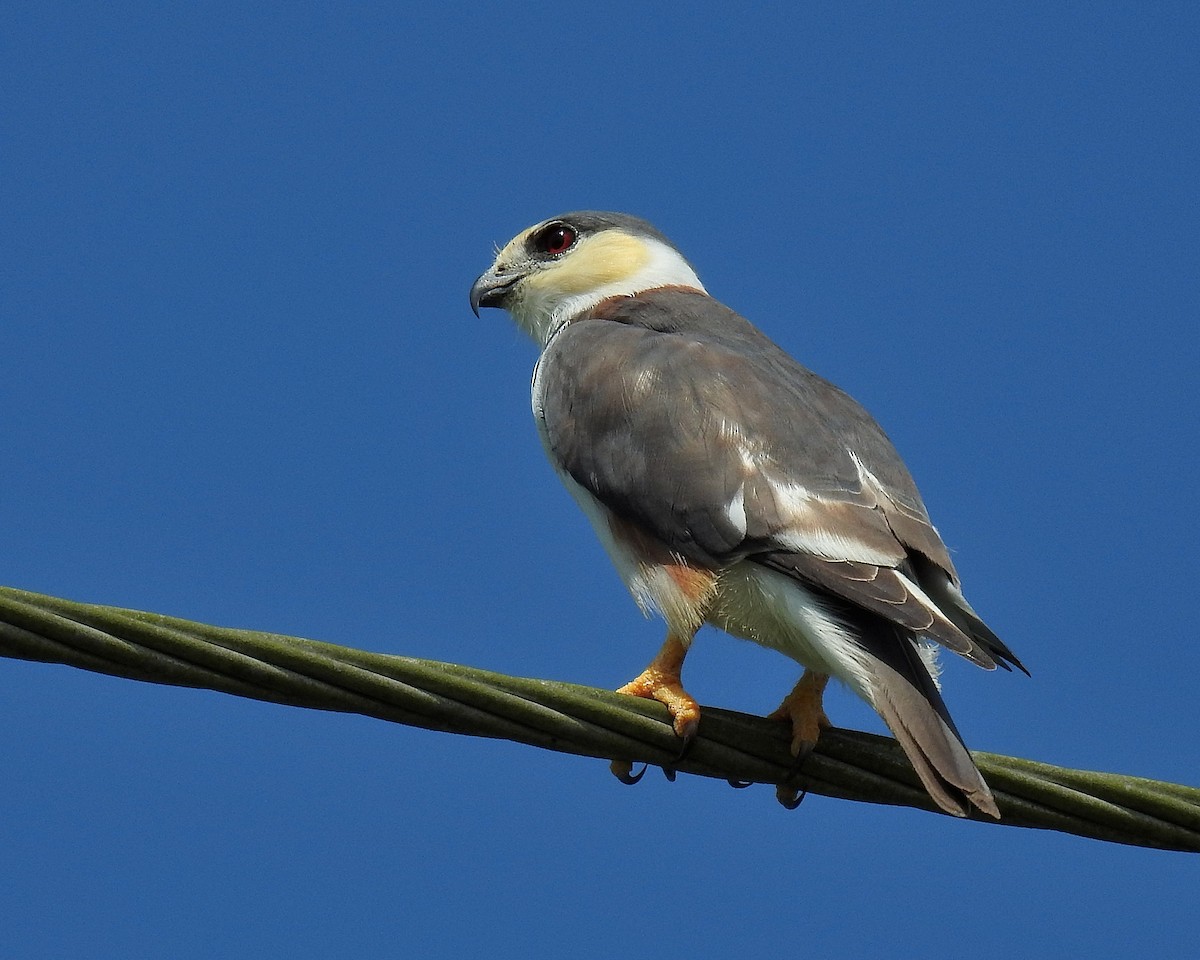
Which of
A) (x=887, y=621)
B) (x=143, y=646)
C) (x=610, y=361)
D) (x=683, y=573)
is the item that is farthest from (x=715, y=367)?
(x=143, y=646)

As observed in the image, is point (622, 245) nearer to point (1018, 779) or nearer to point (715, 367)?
point (715, 367)

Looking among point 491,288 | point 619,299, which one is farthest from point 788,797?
point 491,288

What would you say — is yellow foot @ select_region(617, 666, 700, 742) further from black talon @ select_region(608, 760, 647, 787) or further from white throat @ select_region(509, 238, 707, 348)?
white throat @ select_region(509, 238, 707, 348)

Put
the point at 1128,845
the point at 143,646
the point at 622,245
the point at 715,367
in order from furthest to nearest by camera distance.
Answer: the point at 622,245
the point at 715,367
the point at 1128,845
the point at 143,646

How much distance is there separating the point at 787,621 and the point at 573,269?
305 cm

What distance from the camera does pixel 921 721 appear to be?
4.46m

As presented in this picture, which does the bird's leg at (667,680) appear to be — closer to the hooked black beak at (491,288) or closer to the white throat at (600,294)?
the white throat at (600,294)

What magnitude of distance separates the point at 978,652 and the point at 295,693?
2014 mm

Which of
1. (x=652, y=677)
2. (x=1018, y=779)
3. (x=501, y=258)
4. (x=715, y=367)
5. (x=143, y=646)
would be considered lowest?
(x=143, y=646)

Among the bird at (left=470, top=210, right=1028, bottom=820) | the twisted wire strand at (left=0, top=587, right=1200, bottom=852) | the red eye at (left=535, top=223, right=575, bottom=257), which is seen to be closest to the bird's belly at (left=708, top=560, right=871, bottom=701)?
the bird at (left=470, top=210, right=1028, bottom=820)

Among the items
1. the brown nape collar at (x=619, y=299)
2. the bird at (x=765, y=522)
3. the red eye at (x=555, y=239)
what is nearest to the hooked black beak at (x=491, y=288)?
the red eye at (x=555, y=239)

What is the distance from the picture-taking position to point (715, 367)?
5668 millimetres

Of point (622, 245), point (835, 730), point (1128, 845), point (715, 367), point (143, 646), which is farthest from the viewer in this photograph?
point (622, 245)

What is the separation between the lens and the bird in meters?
4.64
